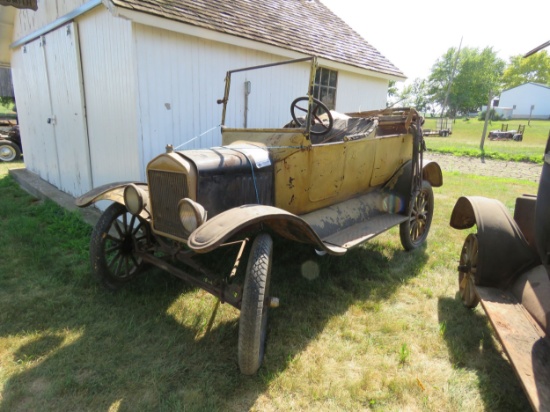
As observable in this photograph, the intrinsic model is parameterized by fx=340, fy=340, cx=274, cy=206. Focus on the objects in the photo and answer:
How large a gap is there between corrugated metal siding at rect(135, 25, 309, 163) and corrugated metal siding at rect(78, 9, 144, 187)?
6.5 inches

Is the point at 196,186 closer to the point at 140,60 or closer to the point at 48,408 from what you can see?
the point at 48,408

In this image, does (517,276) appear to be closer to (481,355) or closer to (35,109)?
(481,355)

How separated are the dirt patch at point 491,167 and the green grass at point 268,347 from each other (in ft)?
28.4

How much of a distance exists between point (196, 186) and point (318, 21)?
24.3 feet

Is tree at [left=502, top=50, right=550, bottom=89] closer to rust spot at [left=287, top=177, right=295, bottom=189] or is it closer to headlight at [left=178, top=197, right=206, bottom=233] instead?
rust spot at [left=287, top=177, right=295, bottom=189]

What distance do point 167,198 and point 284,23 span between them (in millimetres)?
5483

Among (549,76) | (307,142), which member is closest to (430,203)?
(307,142)

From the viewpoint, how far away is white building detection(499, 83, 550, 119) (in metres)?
47.2

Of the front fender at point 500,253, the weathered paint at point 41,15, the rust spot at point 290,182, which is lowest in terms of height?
the front fender at point 500,253

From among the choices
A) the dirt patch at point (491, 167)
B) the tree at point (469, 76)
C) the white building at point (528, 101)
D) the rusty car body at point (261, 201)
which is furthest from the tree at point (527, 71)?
the rusty car body at point (261, 201)

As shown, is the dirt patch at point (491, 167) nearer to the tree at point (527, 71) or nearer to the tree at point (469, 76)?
the tree at point (469, 76)

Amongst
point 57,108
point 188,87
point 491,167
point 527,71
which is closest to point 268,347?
point 188,87

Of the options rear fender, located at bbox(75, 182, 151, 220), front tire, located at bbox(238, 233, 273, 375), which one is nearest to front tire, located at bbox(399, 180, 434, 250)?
front tire, located at bbox(238, 233, 273, 375)

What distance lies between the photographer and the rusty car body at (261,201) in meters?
2.29
